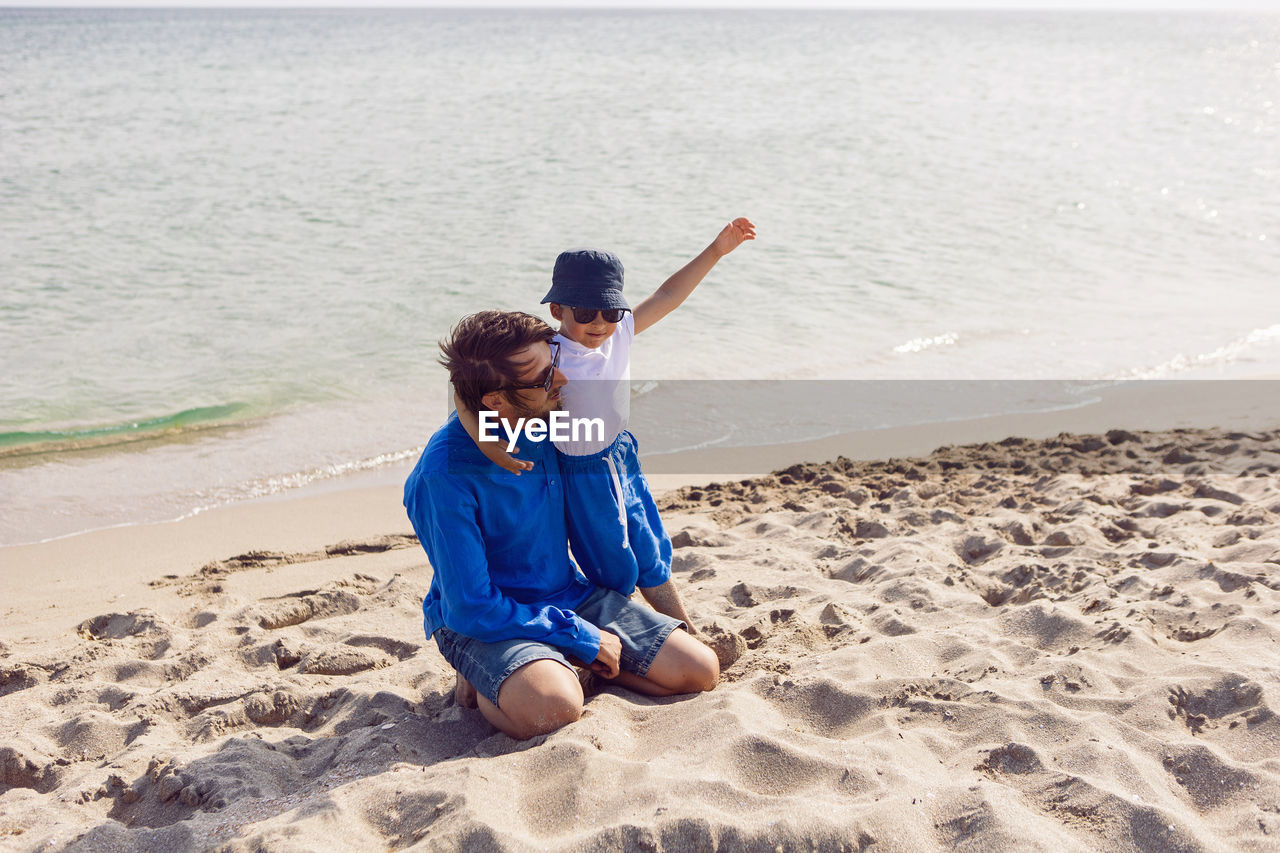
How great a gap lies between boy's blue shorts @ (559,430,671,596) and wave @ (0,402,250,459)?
4.32 metres

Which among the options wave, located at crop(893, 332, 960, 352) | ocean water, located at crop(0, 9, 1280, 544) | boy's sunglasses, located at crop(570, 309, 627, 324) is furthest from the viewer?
wave, located at crop(893, 332, 960, 352)

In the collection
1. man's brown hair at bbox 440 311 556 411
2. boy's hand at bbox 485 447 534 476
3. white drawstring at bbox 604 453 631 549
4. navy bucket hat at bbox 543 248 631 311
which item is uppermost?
navy bucket hat at bbox 543 248 631 311

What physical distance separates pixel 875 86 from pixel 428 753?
26.3 m

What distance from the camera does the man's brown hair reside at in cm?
260

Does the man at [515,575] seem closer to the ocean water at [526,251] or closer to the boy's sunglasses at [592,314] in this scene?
the boy's sunglasses at [592,314]

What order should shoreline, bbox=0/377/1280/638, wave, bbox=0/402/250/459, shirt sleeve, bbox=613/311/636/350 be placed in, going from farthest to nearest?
wave, bbox=0/402/250/459, shoreline, bbox=0/377/1280/638, shirt sleeve, bbox=613/311/636/350

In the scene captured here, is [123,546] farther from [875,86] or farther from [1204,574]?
[875,86]

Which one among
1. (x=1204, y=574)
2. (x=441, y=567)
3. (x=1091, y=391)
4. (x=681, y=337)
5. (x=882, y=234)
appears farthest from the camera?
(x=882, y=234)

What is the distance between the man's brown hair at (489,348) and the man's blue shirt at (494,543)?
174 mm

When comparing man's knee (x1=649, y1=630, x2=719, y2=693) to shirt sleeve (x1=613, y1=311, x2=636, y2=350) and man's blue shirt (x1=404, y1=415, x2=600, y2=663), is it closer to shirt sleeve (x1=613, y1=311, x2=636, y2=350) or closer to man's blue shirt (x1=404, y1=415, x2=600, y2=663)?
man's blue shirt (x1=404, y1=415, x2=600, y2=663)

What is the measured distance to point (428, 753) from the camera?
8.77 ft

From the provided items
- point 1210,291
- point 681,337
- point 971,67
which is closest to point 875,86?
point 971,67

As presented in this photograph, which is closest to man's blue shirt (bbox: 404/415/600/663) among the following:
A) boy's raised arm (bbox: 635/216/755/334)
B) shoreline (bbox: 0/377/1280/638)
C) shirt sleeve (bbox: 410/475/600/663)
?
shirt sleeve (bbox: 410/475/600/663)

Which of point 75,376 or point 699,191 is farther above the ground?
point 699,191
